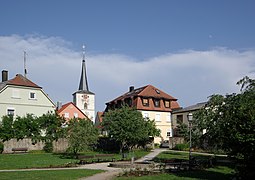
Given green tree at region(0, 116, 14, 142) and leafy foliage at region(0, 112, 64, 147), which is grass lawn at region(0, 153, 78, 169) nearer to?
green tree at region(0, 116, 14, 142)

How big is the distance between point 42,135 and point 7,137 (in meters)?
4.77

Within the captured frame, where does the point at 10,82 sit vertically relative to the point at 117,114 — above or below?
above

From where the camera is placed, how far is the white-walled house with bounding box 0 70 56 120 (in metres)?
44.1

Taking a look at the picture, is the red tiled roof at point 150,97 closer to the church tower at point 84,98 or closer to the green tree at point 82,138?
the green tree at point 82,138

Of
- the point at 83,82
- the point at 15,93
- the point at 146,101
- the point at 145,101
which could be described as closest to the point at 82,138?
the point at 15,93

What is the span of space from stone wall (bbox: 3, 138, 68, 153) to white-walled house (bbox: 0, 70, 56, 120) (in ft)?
22.2

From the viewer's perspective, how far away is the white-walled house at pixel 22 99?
44.1 meters

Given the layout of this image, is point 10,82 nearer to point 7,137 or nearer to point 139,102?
point 7,137

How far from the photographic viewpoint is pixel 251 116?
13.2 metres

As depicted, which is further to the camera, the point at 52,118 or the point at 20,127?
the point at 52,118

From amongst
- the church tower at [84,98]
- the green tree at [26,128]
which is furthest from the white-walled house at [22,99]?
the church tower at [84,98]

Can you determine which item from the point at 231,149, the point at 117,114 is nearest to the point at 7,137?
the point at 117,114

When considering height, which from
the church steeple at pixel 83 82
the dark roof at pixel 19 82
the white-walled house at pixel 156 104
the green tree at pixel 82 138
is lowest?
the green tree at pixel 82 138

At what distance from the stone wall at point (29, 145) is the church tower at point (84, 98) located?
45.2m
